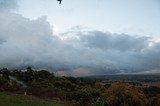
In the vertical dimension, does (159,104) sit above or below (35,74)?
below

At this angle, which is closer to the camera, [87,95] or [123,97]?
[123,97]

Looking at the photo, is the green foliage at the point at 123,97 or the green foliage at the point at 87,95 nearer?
the green foliage at the point at 123,97

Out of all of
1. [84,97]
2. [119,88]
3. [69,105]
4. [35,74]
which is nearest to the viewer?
[69,105]

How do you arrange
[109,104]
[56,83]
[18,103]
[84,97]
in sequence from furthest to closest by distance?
[56,83] < [84,97] < [109,104] < [18,103]

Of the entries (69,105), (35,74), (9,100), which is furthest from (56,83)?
(9,100)

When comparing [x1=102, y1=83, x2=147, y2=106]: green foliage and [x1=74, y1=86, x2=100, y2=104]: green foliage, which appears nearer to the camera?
[x1=102, y1=83, x2=147, y2=106]: green foliage

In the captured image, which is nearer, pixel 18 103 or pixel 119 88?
pixel 18 103

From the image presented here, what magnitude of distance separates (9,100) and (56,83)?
47.6 m

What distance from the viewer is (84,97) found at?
58375 mm

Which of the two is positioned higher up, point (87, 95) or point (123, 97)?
point (87, 95)

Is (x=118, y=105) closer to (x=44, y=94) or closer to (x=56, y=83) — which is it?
(x=44, y=94)

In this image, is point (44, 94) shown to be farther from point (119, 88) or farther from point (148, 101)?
point (148, 101)

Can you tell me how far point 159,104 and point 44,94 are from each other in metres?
16.7

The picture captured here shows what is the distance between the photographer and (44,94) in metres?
54.8
